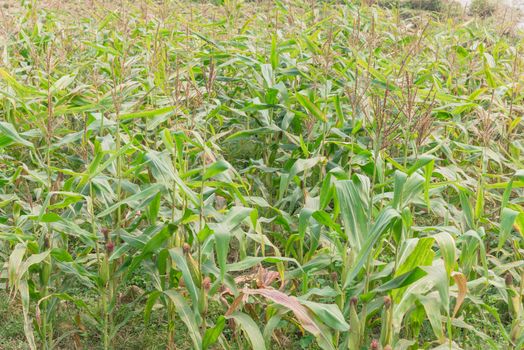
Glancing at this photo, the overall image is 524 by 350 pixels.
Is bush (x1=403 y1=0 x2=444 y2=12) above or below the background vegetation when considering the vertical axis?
below

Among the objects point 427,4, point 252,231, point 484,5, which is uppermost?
point 252,231

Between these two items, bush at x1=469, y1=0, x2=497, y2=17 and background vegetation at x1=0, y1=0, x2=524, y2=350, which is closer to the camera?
background vegetation at x1=0, y1=0, x2=524, y2=350

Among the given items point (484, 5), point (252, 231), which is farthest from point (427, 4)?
point (252, 231)

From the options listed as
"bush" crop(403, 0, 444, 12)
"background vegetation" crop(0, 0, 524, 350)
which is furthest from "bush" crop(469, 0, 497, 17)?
"background vegetation" crop(0, 0, 524, 350)

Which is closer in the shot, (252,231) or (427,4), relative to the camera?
(252,231)

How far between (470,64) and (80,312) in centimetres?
314

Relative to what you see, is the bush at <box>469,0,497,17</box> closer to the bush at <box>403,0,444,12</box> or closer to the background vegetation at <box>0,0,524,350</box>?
the bush at <box>403,0,444,12</box>

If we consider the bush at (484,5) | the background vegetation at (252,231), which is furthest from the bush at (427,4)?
the background vegetation at (252,231)

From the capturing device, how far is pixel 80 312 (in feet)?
10.4

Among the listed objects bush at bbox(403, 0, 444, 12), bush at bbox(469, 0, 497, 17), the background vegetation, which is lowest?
bush at bbox(403, 0, 444, 12)

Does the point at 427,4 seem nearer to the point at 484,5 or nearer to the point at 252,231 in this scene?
the point at 484,5

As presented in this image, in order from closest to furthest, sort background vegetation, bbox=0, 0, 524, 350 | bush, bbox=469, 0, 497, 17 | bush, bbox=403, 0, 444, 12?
1. background vegetation, bbox=0, 0, 524, 350
2. bush, bbox=469, 0, 497, 17
3. bush, bbox=403, 0, 444, 12

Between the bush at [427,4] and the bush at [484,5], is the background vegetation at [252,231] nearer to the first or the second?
the bush at [484,5]

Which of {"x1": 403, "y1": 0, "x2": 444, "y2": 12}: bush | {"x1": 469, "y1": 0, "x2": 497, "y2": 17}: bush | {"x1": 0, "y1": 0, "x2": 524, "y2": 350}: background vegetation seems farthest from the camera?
{"x1": 403, "y1": 0, "x2": 444, "y2": 12}: bush
